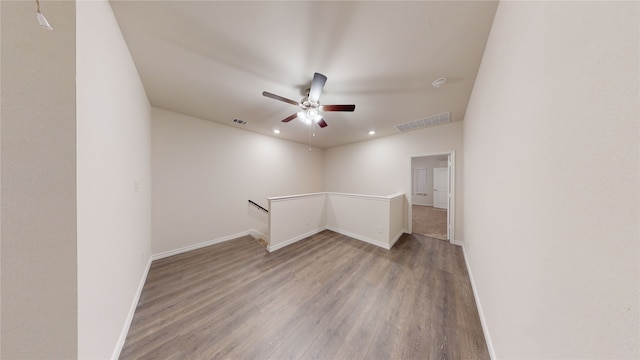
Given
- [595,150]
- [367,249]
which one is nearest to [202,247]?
[367,249]

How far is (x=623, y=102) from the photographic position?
40 cm

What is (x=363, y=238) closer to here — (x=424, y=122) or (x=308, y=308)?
(x=308, y=308)

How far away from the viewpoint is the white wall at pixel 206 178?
2.70 m

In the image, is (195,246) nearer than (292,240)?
Yes

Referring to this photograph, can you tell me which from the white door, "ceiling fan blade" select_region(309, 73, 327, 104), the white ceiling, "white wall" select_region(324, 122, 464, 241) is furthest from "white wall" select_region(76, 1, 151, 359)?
the white door

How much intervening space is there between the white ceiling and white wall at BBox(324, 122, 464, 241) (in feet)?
2.80

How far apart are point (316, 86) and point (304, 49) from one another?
38 cm

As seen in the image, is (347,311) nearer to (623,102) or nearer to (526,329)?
(526,329)

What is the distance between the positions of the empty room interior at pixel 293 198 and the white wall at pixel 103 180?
2 centimetres

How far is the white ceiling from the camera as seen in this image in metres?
1.17

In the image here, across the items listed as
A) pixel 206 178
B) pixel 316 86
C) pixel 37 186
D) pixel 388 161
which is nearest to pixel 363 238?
pixel 388 161

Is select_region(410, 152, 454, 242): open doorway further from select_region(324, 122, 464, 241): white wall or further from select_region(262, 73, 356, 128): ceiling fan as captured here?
select_region(262, 73, 356, 128): ceiling fan

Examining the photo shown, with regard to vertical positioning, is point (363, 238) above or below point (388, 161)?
below

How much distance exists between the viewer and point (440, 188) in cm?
658
